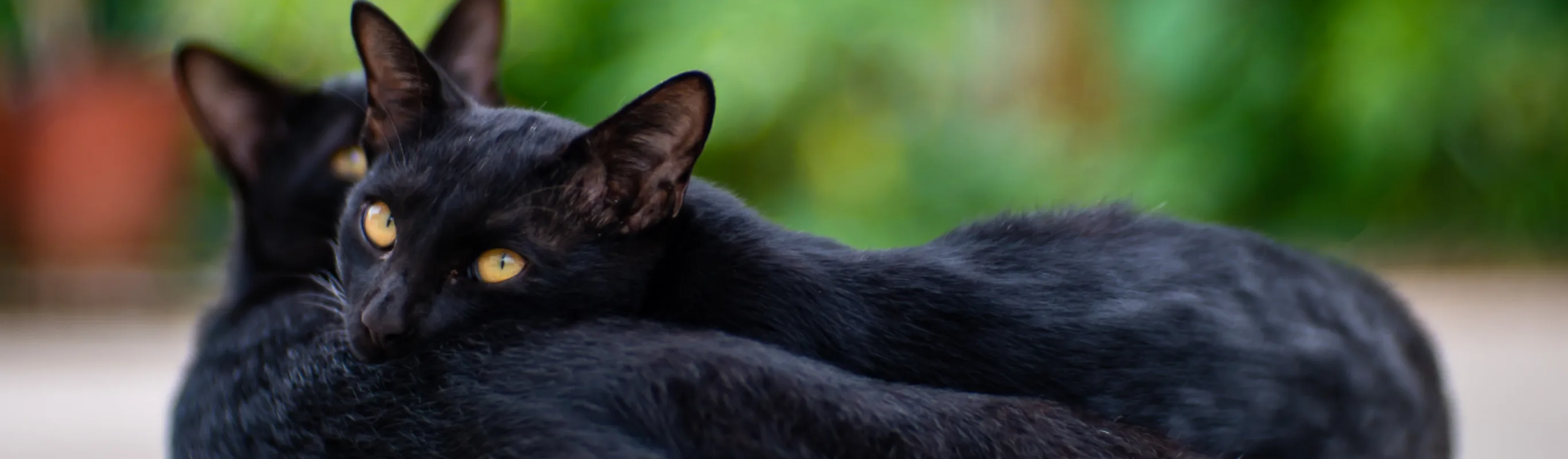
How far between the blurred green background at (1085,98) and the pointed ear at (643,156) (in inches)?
64.3

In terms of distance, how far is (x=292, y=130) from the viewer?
3.66 feet

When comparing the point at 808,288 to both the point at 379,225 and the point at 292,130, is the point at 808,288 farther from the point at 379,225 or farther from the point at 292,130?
the point at 292,130

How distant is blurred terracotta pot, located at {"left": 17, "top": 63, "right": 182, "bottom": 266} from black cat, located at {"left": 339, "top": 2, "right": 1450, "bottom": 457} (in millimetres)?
2511

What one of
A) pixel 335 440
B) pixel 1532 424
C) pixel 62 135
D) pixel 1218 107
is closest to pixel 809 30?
pixel 1218 107

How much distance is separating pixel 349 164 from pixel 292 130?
0.11 metres

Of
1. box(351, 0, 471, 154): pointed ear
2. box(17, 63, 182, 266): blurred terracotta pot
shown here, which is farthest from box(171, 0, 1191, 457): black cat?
box(17, 63, 182, 266): blurred terracotta pot

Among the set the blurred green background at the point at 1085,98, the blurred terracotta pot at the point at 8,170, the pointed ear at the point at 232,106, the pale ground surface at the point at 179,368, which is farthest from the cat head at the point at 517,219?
the blurred terracotta pot at the point at 8,170

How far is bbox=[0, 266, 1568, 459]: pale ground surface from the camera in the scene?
5.35ft

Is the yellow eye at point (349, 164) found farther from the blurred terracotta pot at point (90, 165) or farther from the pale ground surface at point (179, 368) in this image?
the blurred terracotta pot at point (90, 165)

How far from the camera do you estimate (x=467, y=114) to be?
78 centimetres

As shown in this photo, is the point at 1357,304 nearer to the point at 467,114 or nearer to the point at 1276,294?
the point at 1276,294

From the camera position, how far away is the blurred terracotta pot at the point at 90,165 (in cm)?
292

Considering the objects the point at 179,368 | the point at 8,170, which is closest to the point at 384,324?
the point at 179,368

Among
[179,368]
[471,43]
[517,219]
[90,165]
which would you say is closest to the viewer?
[517,219]
